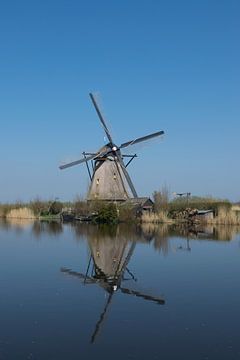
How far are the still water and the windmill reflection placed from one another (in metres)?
0.02

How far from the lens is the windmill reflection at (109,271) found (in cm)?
1048

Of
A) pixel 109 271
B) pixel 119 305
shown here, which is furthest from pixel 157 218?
pixel 119 305

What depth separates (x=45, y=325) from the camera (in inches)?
317

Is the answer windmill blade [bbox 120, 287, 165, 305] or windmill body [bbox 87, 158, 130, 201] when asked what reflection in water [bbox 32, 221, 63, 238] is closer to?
windmill body [bbox 87, 158, 130, 201]

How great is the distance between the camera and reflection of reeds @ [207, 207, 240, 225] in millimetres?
34675

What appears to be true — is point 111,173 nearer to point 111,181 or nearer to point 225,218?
point 111,181

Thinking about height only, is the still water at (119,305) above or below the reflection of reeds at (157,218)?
below

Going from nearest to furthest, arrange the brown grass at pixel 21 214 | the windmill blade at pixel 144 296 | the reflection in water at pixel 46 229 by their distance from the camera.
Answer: the windmill blade at pixel 144 296 < the reflection in water at pixel 46 229 < the brown grass at pixel 21 214

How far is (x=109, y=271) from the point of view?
13930mm

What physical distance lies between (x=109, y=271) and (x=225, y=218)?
22941mm

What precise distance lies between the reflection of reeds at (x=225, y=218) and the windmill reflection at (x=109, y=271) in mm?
15498

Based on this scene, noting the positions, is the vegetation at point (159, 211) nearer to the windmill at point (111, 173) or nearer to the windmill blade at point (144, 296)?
the windmill at point (111, 173)

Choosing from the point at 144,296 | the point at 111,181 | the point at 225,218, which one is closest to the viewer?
the point at 144,296

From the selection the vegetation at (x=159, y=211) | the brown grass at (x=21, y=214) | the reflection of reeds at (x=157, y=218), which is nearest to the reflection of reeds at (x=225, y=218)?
the vegetation at (x=159, y=211)
